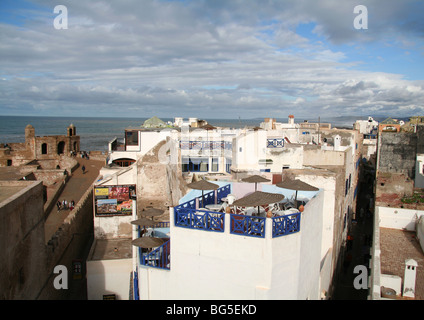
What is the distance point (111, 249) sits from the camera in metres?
19.9

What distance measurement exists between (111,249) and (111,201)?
3.11 metres

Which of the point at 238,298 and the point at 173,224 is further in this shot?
the point at 173,224

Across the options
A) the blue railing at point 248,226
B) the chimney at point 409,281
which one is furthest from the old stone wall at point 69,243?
the chimney at point 409,281

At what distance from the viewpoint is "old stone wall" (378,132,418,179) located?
32.4 m

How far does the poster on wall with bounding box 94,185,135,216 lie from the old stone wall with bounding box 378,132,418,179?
24736 mm

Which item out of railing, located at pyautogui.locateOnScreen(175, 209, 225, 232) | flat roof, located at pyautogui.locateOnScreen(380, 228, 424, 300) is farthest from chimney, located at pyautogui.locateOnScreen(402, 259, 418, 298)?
railing, located at pyautogui.locateOnScreen(175, 209, 225, 232)

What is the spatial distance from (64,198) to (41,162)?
16484 mm

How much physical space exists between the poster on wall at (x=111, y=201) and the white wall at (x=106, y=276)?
403cm

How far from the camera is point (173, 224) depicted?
10078 mm

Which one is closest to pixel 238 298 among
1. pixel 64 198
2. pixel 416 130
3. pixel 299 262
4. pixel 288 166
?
pixel 299 262

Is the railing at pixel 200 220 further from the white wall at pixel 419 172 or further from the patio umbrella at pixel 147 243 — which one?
the white wall at pixel 419 172

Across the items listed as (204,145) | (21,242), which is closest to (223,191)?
(21,242)

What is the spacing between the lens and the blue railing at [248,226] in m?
8.88

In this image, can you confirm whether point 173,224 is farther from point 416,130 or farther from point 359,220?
point 416,130
